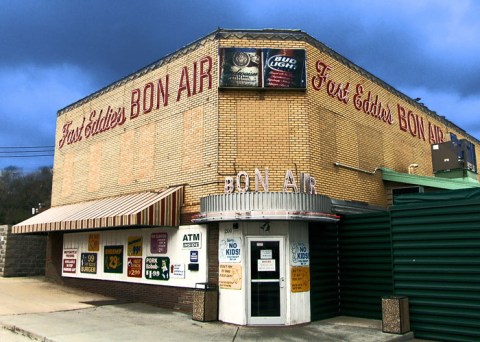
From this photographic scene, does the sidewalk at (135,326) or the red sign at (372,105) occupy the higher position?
the red sign at (372,105)

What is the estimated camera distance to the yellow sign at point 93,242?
16.2 meters

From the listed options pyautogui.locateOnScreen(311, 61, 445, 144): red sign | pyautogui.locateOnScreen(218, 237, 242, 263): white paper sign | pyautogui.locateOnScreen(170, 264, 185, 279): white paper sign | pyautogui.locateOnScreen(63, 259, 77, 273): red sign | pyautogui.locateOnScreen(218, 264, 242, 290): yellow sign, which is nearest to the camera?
pyautogui.locateOnScreen(218, 264, 242, 290): yellow sign

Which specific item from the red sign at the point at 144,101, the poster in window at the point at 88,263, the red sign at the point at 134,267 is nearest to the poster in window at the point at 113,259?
the red sign at the point at 134,267

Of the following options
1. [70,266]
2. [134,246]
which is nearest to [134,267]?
[134,246]

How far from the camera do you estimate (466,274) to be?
9.20m

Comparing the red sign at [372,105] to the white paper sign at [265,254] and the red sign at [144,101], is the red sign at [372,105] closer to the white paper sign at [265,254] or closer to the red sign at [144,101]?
the red sign at [144,101]

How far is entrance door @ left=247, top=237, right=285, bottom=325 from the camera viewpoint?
10.9 meters

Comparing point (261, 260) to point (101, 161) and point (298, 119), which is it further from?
point (101, 161)

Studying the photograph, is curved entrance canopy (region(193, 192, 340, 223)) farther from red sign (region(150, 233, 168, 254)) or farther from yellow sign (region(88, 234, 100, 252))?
yellow sign (region(88, 234, 100, 252))

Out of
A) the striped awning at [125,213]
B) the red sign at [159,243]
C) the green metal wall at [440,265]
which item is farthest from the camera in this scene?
A: the red sign at [159,243]

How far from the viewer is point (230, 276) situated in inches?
444

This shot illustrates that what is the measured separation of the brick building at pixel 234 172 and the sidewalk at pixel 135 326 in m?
0.69

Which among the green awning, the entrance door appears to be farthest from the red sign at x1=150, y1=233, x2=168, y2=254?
the green awning

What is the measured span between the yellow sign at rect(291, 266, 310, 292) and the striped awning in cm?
372
